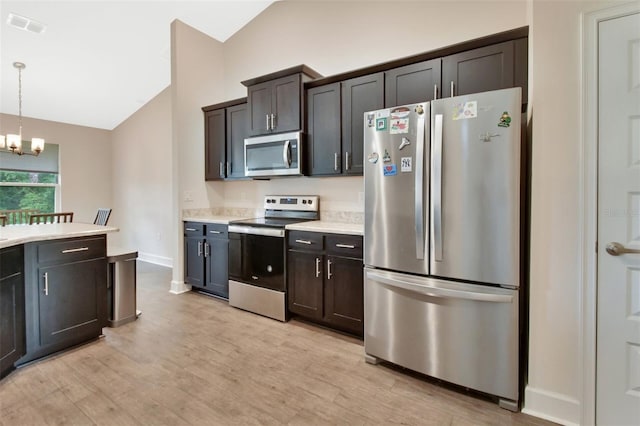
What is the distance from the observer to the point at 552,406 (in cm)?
168

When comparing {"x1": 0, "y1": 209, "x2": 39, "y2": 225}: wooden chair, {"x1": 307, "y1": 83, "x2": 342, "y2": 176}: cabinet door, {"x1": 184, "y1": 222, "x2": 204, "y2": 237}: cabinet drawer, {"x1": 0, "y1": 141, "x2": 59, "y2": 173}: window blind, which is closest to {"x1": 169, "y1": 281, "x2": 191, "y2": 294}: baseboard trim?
{"x1": 184, "y1": 222, "x2": 204, "y2": 237}: cabinet drawer

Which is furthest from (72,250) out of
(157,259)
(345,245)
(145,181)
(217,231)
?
(145,181)

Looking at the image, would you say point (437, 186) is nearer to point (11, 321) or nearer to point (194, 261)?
point (11, 321)

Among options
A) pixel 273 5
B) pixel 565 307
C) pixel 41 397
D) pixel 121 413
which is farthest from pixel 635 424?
pixel 273 5

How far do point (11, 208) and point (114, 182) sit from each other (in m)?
1.67

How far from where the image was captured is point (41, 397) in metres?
1.86

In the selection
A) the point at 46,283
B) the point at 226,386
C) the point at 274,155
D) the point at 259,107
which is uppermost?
the point at 259,107

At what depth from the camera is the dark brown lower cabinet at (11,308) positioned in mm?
1972

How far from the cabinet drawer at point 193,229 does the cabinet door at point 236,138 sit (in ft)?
2.46

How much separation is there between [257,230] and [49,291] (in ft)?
5.62

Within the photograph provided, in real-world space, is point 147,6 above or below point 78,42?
above

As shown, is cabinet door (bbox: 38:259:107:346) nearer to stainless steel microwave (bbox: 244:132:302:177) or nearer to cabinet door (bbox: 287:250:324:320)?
cabinet door (bbox: 287:250:324:320)

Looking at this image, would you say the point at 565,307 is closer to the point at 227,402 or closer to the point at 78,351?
the point at 227,402

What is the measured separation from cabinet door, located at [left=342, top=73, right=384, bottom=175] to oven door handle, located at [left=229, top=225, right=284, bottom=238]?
923mm
